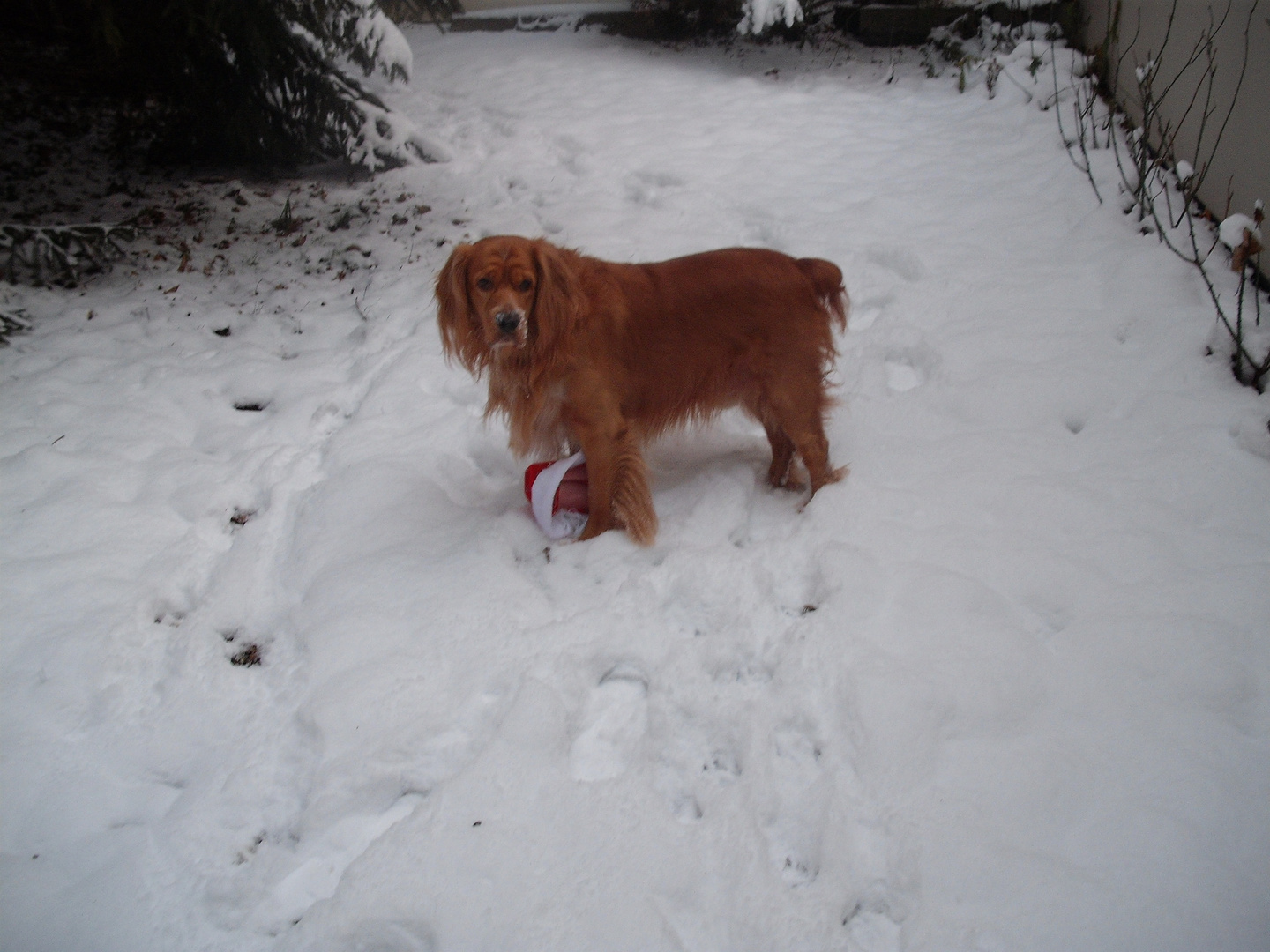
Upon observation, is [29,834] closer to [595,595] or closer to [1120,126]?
[595,595]

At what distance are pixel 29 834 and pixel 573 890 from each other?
3.90ft

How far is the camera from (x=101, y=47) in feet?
14.4

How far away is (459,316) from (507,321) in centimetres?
31

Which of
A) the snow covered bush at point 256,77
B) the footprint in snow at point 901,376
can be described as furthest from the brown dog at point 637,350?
the snow covered bush at point 256,77

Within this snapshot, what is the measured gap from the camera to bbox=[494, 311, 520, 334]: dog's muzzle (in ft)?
7.18

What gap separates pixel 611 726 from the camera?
185 centimetres

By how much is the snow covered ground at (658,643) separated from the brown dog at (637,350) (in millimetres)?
293

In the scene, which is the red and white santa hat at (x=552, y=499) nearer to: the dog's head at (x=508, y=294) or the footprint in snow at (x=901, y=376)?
the dog's head at (x=508, y=294)

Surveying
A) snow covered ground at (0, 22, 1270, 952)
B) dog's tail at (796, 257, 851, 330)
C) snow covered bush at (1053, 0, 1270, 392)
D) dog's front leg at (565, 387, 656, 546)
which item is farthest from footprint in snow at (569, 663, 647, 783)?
snow covered bush at (1053, 0, 1270, 392)

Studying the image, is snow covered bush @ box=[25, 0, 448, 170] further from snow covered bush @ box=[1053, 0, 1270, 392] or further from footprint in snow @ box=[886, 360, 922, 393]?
snow covered bush @ box=[1053, 0, 1270, 392]

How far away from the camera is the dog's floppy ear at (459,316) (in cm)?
237

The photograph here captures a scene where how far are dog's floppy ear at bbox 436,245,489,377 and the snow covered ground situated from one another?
53 centimetres

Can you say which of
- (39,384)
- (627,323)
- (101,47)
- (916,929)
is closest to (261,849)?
(916,929)

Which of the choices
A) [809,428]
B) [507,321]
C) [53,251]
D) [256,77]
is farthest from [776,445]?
[256,77]
